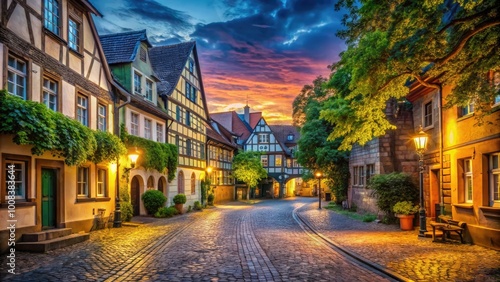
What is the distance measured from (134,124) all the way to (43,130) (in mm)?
11169

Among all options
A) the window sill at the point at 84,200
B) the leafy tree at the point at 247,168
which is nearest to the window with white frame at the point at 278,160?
the leafy tree at the point at 247,168

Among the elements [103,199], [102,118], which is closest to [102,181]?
[103,199]

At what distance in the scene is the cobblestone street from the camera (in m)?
8.28

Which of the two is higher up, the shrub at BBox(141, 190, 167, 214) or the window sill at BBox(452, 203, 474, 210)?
the window sill at BBox(452, 203, 474, 210)

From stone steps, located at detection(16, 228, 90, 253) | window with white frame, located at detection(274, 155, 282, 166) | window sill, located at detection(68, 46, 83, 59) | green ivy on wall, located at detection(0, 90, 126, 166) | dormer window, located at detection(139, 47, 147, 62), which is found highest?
dormer window, located at detection(139, 47, 147, 62)

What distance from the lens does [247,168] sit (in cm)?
4809

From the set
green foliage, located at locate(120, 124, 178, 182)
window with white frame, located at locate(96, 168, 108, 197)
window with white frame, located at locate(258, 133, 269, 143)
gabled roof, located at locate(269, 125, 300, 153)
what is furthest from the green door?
gabled roof, located at locate(269, 125, 300, 153)

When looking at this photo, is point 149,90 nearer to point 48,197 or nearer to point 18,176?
point 48,197

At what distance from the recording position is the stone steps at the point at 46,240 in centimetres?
1098

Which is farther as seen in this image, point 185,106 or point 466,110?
point 185,106

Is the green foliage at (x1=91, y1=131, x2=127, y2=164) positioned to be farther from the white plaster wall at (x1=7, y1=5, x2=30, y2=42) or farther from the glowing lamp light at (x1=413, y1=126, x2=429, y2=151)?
the glowing lamp light at (x1=413, y1=126, x2=429, y2=151)

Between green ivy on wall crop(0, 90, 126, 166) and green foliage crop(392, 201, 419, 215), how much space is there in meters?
11.6

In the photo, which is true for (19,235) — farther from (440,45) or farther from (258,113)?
(258,113)

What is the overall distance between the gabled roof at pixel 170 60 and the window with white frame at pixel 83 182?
11979mm
